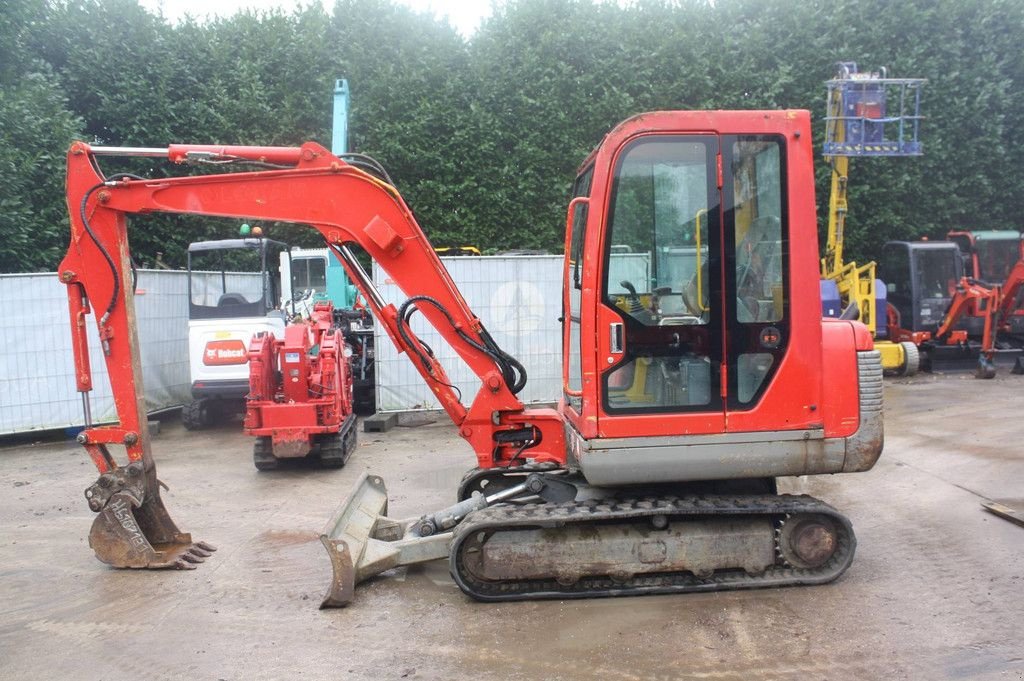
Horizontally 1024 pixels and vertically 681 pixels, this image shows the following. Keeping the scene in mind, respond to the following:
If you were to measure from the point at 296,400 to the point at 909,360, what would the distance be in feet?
36.3

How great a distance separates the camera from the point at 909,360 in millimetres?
14164

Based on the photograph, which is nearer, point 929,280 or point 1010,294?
point 1010,294

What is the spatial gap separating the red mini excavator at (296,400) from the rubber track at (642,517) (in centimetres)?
377

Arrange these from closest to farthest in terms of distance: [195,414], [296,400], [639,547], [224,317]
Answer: [639,547], [296,400], [224,317], [195,414]

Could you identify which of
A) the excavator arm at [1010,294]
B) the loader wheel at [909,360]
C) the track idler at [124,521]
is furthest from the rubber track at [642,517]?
the excavator arm at [1010,294]

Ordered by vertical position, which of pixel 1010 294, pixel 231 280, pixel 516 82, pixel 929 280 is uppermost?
pixel 516 82

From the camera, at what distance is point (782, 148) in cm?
456

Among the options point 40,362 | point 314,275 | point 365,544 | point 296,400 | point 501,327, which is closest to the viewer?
point 365,544

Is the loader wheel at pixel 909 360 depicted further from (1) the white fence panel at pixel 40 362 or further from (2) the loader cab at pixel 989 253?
(1) the white fence panel at pixel 40 362

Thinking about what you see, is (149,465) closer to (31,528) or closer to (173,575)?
(173,575)

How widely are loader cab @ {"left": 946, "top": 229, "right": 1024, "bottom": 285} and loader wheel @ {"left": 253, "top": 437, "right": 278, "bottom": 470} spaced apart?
1419cm

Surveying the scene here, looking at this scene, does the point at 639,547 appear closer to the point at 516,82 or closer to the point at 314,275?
the point at 314,275

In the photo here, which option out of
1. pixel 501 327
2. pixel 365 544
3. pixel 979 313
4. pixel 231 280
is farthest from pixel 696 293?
pixel 979 313

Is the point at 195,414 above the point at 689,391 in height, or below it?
below
